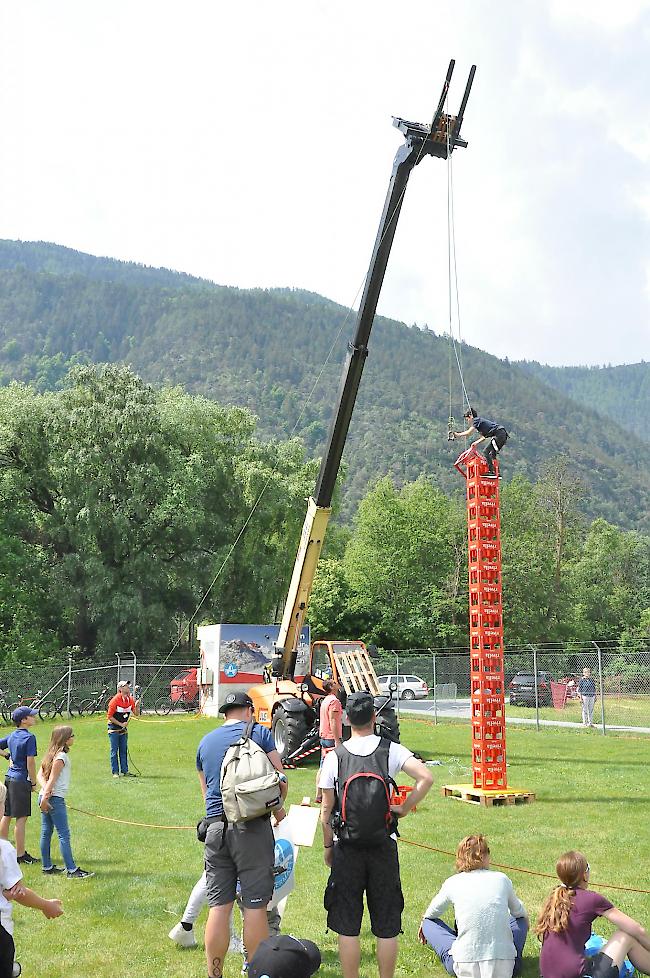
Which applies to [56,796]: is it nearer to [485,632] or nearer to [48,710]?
[485,632]

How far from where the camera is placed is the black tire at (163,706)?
34.2 meters

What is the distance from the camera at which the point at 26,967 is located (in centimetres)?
679

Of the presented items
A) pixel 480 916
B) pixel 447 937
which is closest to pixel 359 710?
pixel 480 916

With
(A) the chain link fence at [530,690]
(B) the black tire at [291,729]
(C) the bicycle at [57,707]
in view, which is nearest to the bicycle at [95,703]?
(C) the bicycle at [57,707]

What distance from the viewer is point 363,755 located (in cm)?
570

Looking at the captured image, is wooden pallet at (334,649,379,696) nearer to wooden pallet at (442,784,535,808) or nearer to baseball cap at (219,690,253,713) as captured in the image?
wooden pallet at (442,784,535,808)

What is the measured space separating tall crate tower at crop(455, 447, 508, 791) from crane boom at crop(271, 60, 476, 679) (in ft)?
11.6

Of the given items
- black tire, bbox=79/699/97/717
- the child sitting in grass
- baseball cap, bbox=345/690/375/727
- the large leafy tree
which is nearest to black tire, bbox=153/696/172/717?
black tire, bbox=79/699/97/717

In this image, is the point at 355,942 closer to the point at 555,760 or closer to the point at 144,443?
the point at 555,760

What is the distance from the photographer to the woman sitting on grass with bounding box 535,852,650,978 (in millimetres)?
5391

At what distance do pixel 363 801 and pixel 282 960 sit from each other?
1844mm

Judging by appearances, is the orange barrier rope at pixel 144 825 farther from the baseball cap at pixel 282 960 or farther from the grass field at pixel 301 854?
the baseball cap at pixel 282 960

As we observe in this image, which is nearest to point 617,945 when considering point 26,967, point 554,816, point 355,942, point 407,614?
point 355,942

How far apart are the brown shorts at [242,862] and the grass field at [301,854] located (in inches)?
43.5
